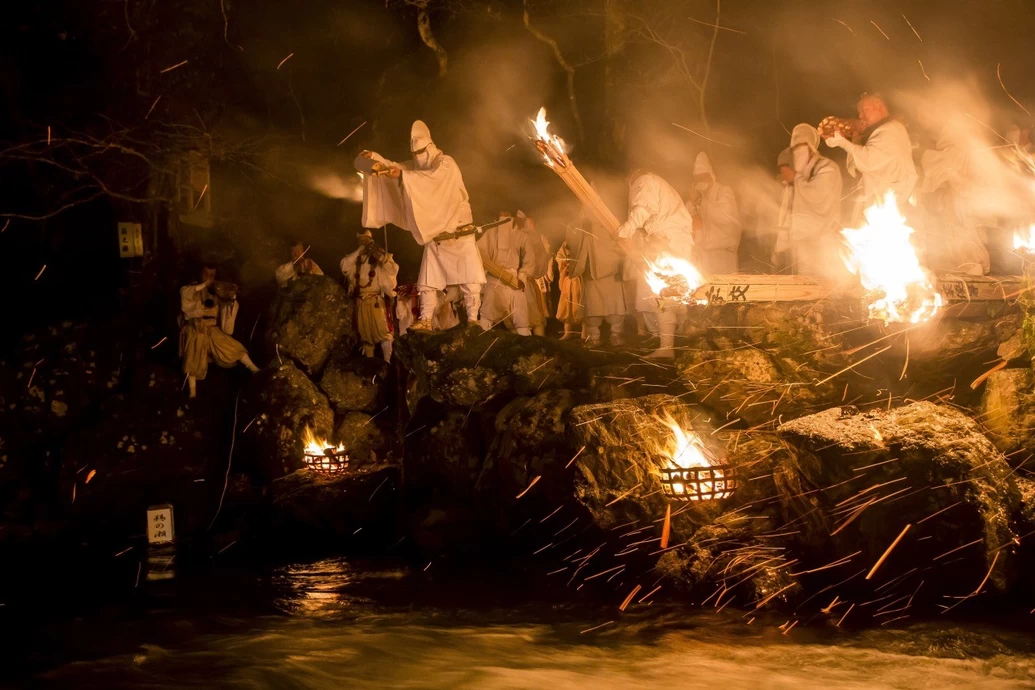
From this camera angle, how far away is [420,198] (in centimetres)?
885

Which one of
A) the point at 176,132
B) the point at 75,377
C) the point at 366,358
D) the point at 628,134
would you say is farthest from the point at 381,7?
the point at 75,377

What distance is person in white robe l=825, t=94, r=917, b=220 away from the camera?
26.0ft

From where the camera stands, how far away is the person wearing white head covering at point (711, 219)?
1019 centimetres

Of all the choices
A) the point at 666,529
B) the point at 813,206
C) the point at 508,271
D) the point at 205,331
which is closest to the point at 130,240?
the point at 205,331

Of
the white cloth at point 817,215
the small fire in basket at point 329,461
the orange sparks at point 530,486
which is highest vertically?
the white cloth at point 817,215

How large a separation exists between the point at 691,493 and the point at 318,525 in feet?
20.9

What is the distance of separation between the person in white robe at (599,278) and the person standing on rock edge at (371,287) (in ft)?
10.8

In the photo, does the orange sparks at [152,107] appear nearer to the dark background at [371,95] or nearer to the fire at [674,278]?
the dark background at [371,95]

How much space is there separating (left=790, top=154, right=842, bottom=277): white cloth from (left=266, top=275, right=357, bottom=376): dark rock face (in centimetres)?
730

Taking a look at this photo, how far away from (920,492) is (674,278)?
126 inches

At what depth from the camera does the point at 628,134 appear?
→ 1348cm

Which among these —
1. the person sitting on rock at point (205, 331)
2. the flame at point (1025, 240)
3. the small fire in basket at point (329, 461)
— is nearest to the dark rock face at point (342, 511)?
the small fire in basket at point (329, 461)

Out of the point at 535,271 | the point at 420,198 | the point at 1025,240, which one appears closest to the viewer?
the point at 1025,240

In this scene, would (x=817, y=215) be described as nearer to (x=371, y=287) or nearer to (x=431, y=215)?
(x=431, y=215)
